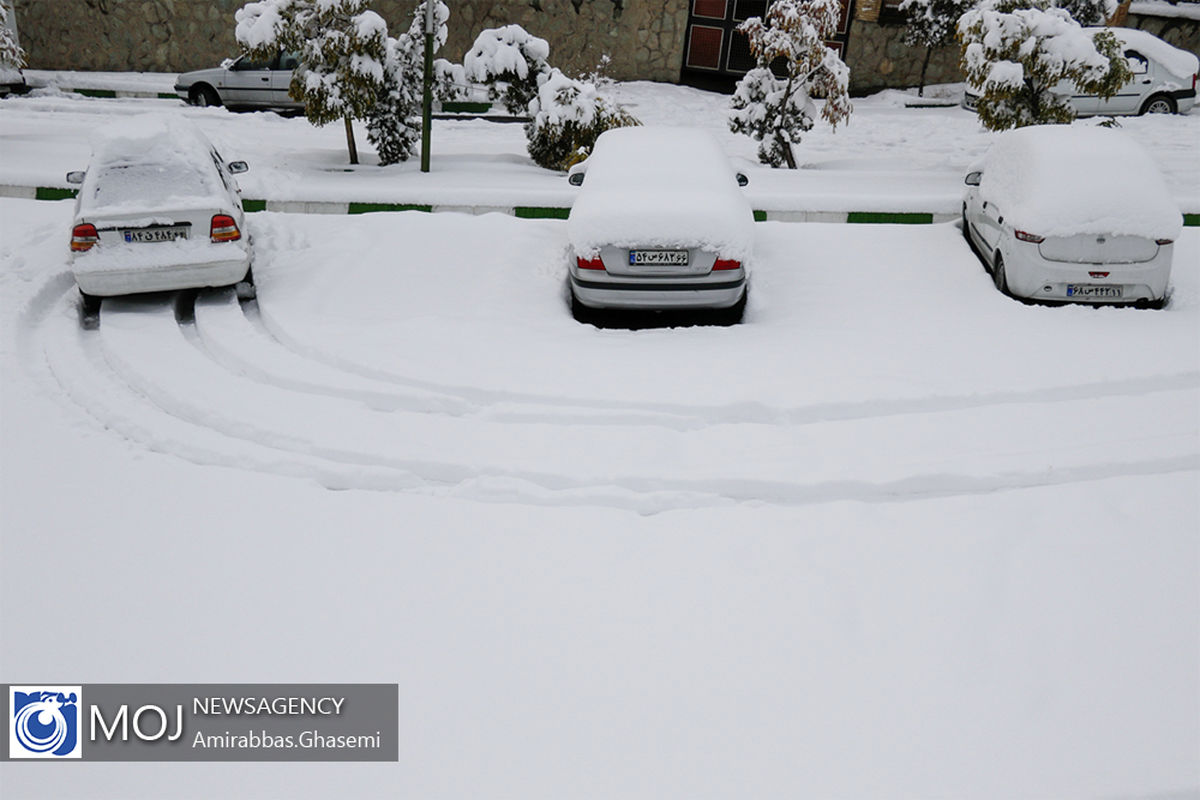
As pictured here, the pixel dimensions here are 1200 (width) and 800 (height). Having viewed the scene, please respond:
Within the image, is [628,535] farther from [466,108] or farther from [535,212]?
[466,108]

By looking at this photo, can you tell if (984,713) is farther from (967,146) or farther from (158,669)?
(967,146)

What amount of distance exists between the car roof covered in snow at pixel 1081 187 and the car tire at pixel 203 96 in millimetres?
15196

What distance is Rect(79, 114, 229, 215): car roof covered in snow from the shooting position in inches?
313

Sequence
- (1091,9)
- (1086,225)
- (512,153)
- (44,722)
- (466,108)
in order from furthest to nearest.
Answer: (466,108) → (1091,9) → (512,153) → (1086,225) → (44,722)

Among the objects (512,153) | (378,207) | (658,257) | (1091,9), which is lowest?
(378,207)

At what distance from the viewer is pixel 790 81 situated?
13.6 m

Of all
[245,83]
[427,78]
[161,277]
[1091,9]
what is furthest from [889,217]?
[245,83]

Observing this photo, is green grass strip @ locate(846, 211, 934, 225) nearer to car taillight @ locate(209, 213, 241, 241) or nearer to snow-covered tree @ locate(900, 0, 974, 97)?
car taillight @ locate(209, 213, 241, 241)

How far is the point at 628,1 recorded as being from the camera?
21.7m

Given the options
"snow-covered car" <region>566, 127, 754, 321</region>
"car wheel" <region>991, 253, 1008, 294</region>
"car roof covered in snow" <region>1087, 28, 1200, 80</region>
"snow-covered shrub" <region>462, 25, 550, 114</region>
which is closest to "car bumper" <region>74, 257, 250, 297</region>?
"snow-covered car" <region>566, 127, 754, 321</region>

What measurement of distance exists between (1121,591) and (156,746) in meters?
4.35

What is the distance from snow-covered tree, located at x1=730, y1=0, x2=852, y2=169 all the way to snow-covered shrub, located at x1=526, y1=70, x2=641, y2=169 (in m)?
1.96

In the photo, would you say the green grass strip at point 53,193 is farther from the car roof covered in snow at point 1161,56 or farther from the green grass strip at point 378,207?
the car roof covered in snow at point 1161,56

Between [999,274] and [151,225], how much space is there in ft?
24.1
